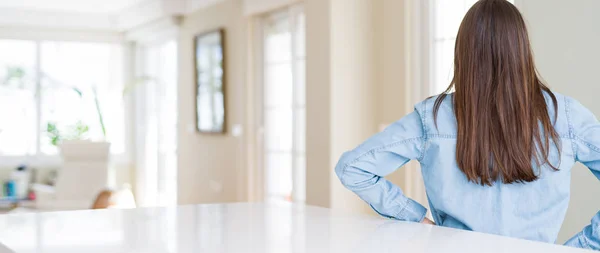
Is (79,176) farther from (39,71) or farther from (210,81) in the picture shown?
(39,71)

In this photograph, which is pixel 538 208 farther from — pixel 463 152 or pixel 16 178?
pixel 16 178

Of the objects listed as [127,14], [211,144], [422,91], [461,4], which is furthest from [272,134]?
[127,14]

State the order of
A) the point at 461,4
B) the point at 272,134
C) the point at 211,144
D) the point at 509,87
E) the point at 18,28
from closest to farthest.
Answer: the point at 509,87, the point at 461,4, the point at 272,134, the point at 211,144, the point at 18,28

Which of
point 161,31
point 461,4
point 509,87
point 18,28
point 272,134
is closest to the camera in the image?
point 509,87

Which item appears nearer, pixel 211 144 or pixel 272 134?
pixel 272 134

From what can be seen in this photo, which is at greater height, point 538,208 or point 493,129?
point 493,129

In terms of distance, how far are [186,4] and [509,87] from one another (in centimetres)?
606

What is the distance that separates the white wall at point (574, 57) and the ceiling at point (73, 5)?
220 inches

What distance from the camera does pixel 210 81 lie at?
21.7ft

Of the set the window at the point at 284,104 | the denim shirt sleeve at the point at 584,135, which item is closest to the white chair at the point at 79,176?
the window at the point at 284,104

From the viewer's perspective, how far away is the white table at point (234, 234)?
1090 millimetres

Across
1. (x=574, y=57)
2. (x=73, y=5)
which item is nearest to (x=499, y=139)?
(x=574, y=57)

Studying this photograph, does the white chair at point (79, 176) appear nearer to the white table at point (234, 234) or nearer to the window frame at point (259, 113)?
the window frame at point (259, 113)

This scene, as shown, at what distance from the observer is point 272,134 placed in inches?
223
